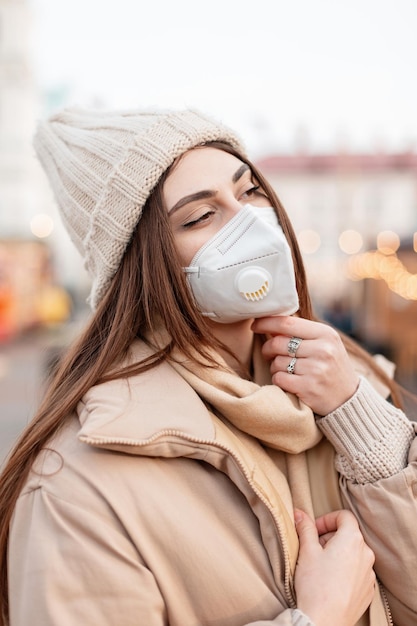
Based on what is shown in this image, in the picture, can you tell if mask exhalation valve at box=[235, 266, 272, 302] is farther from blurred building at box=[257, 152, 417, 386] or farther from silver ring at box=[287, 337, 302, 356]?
blurred building at box=[257, 152, 417, 386]

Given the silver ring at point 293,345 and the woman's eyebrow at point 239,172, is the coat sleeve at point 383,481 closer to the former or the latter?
the silver ring at point 293,345

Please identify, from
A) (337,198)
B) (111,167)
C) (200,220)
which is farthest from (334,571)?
(337,198)

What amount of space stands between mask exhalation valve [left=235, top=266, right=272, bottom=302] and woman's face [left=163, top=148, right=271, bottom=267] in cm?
15

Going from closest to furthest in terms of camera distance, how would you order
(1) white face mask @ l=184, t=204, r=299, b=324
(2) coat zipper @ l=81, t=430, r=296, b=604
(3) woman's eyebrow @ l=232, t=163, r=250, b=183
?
(2) coat zipper @ l=81, t=430, r=296, b=604 < (1) white face mask @ l=184, t=204, r=299, b=324 < (3) woman's eyebrow @ l=232, t=163, r=250, b=183

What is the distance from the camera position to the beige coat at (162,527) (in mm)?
1286

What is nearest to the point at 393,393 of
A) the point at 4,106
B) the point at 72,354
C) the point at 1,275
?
the point at 72,354

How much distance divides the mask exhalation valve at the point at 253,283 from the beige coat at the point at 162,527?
1.02 ft

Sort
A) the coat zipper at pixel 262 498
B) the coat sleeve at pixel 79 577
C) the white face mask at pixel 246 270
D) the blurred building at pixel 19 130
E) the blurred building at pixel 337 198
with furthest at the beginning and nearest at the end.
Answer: the blurred building at pixel 337 198
the blurred building at pixel 19 130
the white face mask at pixel 246 270
the coat zipper at pixel 262 498
the coat sleeve at pixel 79 577

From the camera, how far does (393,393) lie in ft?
6.67

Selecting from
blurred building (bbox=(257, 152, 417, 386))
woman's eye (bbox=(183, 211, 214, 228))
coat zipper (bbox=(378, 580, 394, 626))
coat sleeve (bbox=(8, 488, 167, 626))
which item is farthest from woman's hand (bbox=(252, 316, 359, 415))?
blurred building (bbox=(257, 152, 417, 386))

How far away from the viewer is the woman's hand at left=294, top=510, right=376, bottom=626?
4.38 feet

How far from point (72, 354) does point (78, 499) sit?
501 mm

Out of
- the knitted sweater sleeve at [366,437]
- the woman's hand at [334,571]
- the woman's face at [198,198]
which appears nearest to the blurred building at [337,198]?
the woman's face at [198,198]

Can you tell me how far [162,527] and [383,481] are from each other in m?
0.54
